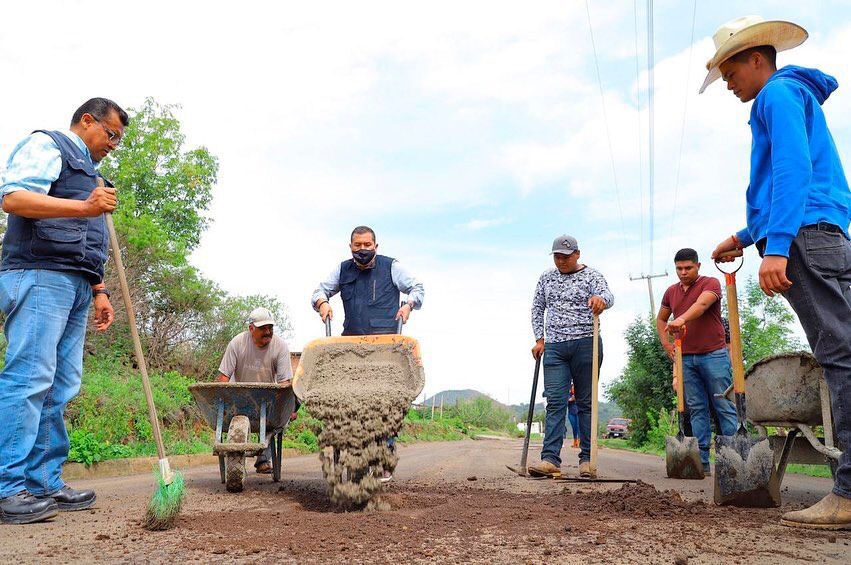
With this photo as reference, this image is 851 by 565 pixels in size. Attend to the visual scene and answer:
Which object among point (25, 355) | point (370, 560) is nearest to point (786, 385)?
point (370, 560)

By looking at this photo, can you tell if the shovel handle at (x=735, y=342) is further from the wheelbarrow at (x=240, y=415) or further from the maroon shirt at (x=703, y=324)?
the wheelbarrow at (x=240, y=415)

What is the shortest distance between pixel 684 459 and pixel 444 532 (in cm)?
388

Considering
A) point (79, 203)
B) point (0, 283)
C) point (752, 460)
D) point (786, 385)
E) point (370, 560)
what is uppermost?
point (79, 203)

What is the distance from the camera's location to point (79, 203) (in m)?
3.92

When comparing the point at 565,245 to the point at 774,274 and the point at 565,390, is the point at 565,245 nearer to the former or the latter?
the point at 565,390

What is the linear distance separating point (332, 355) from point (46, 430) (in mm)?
2043

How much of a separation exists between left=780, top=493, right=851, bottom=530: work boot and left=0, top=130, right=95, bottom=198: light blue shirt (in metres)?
4.62

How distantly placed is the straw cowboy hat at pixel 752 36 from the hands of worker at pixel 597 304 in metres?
2.71

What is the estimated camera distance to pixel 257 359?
648cm

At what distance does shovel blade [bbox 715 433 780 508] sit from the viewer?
4066 millimetres

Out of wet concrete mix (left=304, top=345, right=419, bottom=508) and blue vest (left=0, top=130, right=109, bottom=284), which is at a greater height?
blue vest (left=0, top=130, right=109, bottom=284)

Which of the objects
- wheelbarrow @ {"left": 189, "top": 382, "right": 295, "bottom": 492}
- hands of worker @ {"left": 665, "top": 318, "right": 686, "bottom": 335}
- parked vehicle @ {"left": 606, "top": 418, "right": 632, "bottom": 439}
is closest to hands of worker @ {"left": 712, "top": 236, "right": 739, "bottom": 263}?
hands of worker @ {"left": 665, "top": 318, "right": 686, "bottom": 335}

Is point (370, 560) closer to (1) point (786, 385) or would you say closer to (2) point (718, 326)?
(1) point (786, 385)

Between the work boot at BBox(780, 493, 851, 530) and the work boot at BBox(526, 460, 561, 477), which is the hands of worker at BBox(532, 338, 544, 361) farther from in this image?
the work boot at BBox(780, 493, 851, 530)
